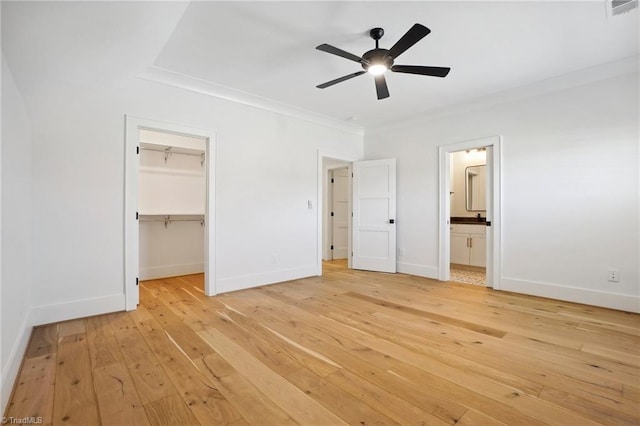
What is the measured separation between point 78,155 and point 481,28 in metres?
3.92

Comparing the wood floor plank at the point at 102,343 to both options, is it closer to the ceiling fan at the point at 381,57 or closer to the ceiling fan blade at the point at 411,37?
the ceiling fan at the point at 381,57

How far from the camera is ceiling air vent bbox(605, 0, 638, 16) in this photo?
207cm

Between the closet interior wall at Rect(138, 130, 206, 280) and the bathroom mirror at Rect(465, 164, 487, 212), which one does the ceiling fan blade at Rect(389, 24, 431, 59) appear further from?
the bathroom mirror at Rect(465, 164, 487, 212)

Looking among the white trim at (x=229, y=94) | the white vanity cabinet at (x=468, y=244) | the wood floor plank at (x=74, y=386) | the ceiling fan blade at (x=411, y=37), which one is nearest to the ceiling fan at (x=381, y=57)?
the ceiling fan blade at (x=411, y=37)

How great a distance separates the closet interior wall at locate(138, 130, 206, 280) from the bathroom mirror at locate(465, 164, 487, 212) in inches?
207

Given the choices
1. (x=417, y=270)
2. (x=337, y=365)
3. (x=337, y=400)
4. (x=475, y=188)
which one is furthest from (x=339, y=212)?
(x=337, y=400)

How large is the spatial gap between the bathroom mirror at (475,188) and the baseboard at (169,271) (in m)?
5.52

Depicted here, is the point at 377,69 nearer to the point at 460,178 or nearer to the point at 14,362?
the point at 14,362

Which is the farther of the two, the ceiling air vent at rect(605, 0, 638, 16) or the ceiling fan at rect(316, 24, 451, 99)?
the ceiling fan at rect(316, 24, 451, 99)

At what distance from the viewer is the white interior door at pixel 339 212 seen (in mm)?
6840

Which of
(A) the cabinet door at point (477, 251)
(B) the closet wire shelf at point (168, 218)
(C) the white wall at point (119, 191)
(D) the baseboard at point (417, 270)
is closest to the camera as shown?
(C) the white wall at point (119, 191)

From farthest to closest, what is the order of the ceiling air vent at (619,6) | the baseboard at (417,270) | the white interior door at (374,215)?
the white interior door at (374,215) < the baseboard at (417,270) < the ceiling air vent at (619,6)

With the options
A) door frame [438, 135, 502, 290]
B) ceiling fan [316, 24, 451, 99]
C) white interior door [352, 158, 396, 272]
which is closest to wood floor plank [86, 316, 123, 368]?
ceiling fan [316, 24, 451, 99]

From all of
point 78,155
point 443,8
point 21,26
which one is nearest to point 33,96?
point 78,155
